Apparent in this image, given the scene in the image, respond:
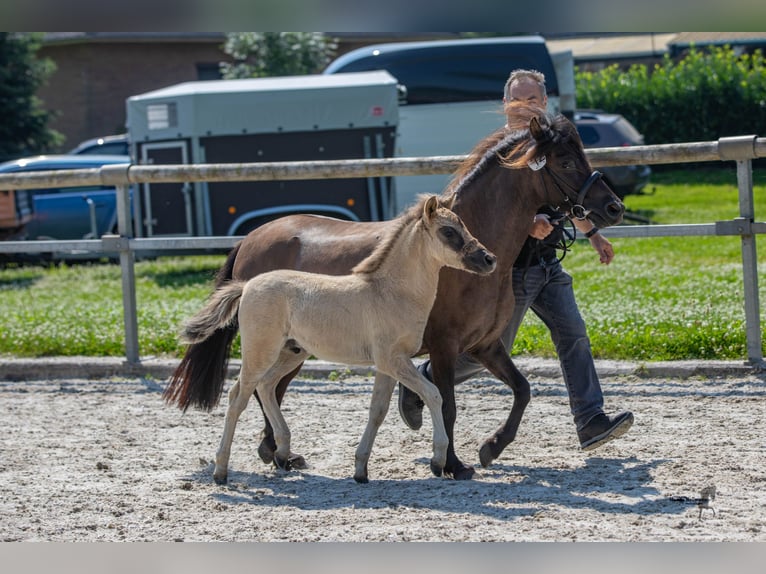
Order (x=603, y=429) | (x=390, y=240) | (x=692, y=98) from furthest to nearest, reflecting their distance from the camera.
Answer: (x=692, y=98), (x=603, y=429), (x=390, y=240)

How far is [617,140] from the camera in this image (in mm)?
20953

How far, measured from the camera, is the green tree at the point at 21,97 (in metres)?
24.4

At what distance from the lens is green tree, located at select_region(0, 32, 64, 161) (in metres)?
24.4

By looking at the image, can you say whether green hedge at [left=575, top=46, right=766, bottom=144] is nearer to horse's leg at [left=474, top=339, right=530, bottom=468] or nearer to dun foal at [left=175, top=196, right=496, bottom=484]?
horse's leg at [left=474, top=339, right=530, bottom=468]

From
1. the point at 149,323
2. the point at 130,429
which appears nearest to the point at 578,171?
the point at 130,429

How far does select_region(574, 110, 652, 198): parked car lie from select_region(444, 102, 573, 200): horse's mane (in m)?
15.1

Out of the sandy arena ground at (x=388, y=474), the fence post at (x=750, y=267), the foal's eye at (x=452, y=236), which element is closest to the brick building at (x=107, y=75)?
the sandy arena ground at (x=388, y=474)

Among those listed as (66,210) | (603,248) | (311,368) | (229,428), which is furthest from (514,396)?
(66,210)

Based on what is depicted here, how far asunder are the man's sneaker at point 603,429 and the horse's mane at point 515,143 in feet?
4.74

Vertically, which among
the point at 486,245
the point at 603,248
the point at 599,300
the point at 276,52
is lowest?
the point at 599,300

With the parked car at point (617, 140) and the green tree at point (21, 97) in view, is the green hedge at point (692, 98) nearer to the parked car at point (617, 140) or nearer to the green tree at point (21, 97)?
the parked car at point (617, 140)

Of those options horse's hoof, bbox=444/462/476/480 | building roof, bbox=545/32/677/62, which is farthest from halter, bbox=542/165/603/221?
building roof, bbox=545/32/677/62

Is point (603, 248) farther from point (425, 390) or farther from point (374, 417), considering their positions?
point (374, 417)

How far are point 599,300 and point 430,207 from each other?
244 inches
